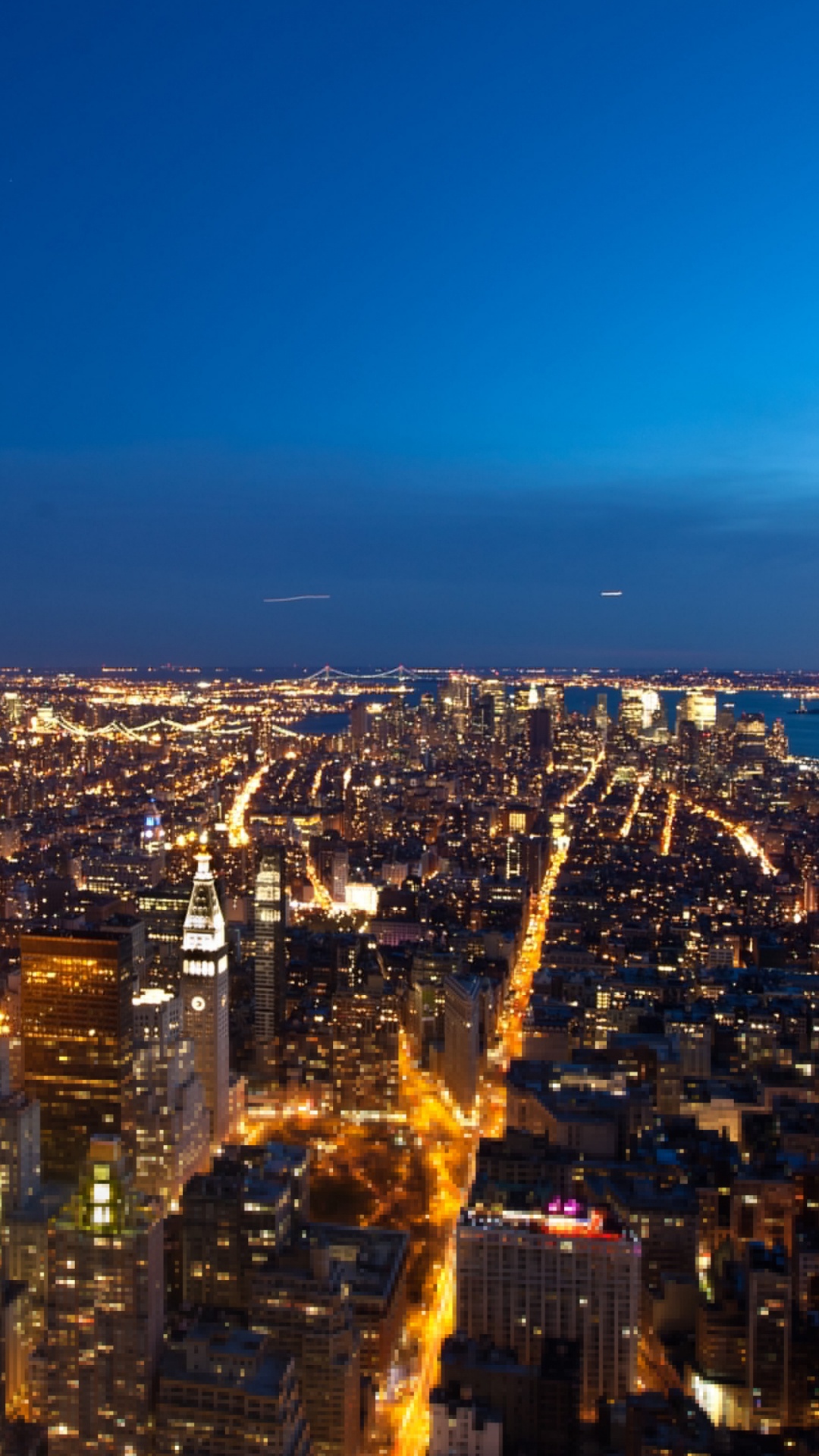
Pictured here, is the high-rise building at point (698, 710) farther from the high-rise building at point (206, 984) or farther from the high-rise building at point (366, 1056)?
the high-rise building at point (206, 984)

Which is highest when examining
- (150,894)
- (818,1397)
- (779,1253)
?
(150,894)

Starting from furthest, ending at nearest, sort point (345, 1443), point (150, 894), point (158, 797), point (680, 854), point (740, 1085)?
point (158, 797) → point (680, 854) → point (150, 894) → point (740, 1085) → point (345, 1443)

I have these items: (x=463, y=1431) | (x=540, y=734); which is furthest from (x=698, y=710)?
(x=463, y=1431)

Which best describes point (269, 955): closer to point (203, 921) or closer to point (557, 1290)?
point (203, 921)

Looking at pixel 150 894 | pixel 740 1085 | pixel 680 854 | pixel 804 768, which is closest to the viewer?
pixel 740 1085

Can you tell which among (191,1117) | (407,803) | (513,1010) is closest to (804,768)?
(407,803)

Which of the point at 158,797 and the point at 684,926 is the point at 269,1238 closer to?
the point at 684,926

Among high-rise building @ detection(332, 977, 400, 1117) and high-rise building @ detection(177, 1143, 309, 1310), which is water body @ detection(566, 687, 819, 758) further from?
high-rise building @ detection(177, 1143, 309, 1310)
